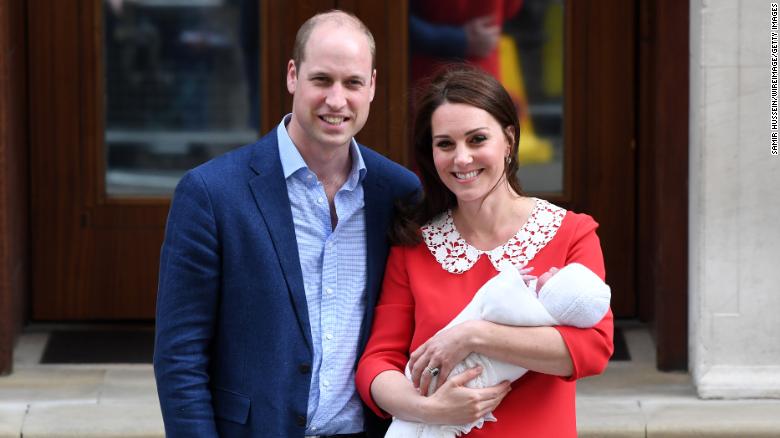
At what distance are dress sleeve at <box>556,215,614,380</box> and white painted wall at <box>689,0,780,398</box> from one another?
2876mm

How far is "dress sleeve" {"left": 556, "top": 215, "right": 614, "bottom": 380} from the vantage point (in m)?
3.53

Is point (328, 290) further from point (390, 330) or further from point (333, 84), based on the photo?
point (333, 84)

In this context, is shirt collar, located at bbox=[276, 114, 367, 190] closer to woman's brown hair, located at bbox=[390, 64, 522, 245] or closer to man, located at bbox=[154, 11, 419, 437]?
man, located at bbox=[154, 11, 419, 437]

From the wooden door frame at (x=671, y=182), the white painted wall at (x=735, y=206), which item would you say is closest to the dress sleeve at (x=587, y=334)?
the white painted wall at (x=735, y=206)

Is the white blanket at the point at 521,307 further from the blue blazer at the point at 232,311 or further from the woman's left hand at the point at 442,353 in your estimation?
the blue blazer at the point at 232,311

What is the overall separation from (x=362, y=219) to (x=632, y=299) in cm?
383

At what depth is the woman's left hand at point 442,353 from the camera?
3.53 metres

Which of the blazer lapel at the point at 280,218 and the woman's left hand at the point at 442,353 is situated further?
the blazer lapel at the point at 280,218

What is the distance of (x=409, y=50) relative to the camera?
720cm

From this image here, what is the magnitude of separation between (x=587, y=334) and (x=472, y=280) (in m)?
0.33

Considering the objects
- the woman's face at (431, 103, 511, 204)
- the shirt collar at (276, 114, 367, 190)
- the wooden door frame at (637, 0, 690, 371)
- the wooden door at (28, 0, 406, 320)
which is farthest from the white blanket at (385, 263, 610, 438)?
the wooden door at (28, 0, 406, 320)

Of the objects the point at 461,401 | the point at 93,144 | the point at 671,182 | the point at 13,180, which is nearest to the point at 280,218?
the point at 461,401

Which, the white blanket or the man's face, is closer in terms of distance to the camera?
the white blanket

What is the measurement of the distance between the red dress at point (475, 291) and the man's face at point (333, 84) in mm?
379
